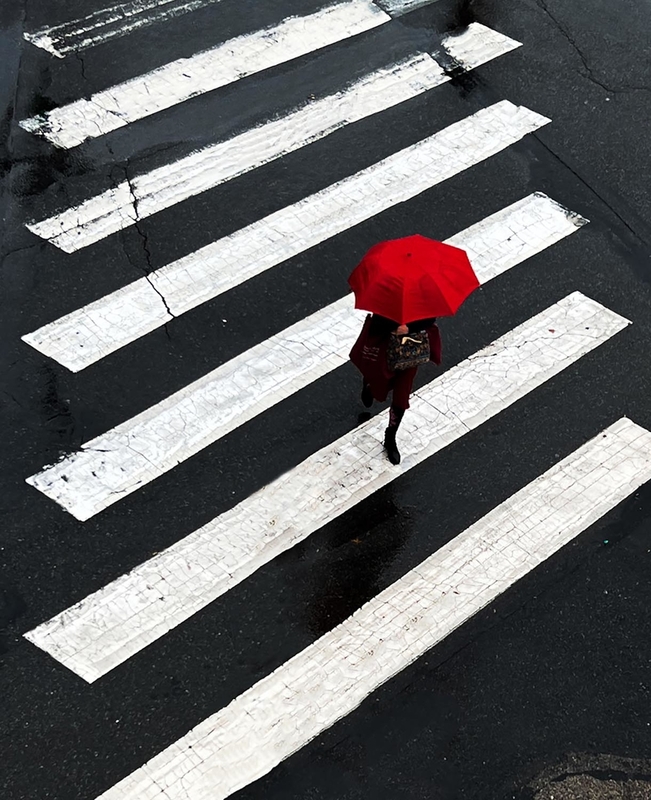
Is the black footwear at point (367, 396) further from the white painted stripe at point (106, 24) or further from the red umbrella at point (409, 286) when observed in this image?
the white painted stripe at point (106, 24)

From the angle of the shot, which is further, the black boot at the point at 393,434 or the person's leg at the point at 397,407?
the black boot at the point at 393,434

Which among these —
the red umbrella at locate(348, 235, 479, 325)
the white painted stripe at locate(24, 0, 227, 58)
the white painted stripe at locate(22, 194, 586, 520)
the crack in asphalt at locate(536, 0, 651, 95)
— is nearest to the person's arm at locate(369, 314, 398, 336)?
the red umbrella at locate(348, 235, 479, 325)

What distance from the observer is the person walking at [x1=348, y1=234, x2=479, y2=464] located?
18.8 feet

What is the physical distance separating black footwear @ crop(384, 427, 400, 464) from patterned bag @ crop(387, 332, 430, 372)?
2.22 ft

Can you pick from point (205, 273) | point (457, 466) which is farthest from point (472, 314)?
point (205, 273)

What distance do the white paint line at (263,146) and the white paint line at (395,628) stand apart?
3.33 metres

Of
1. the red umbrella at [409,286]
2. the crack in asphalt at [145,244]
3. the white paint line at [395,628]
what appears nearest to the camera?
the white paint line at [395,628]

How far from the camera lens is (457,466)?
682 centimetres

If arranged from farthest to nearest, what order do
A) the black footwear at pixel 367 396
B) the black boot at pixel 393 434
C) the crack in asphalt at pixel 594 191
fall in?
the crack in asphalt at pixel 594 191 → the black footwear at pixel 367 396 → the black boot at pixel 393 434

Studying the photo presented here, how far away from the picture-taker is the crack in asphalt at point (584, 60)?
9.77 meters

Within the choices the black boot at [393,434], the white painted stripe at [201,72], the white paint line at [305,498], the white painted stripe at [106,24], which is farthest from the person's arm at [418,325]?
the white painted stripe at [106,24]

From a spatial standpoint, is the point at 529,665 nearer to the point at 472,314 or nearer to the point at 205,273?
the point at 472,314

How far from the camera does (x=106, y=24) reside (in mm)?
9953

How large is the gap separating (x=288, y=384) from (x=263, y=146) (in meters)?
2.64
